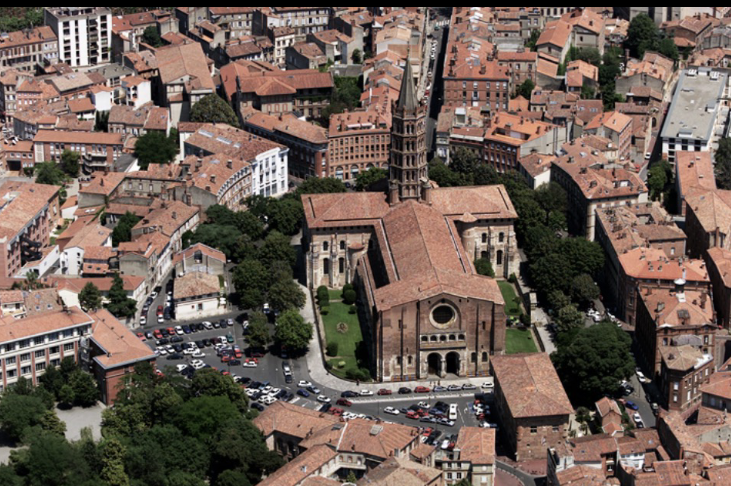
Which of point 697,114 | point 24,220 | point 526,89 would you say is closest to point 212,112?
point 24,220

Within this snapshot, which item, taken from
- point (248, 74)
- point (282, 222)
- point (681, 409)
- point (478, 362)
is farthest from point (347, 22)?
point (681, 409)

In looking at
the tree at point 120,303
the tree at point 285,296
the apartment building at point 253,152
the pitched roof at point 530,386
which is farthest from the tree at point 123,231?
the pitched roof at point 530,386

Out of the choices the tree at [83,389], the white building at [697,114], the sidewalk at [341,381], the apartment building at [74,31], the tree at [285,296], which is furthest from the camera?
the apartment building at [74,31]

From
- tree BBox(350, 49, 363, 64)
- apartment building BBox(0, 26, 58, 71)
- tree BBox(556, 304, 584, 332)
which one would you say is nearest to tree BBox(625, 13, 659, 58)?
tree BBox(350, 49, 363, 64)

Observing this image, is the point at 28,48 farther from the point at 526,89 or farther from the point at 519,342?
the point at 519,342

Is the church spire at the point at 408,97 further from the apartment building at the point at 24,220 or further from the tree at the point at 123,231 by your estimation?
the apartment building at the point at 24,220

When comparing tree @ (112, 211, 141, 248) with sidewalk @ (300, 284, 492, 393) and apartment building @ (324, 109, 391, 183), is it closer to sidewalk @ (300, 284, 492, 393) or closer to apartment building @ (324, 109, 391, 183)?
apartment building @ (324, 109, 391, 183)
